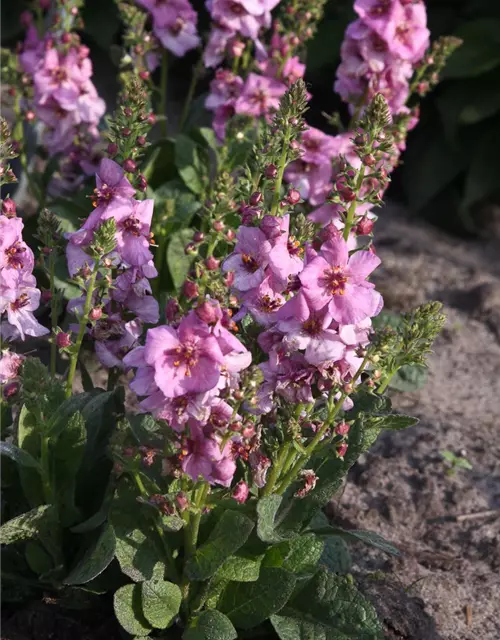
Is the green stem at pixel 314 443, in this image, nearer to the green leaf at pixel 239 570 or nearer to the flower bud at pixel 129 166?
the green leaf at pixel 239 570

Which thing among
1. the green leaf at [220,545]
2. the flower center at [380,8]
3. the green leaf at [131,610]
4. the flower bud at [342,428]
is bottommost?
the green leaf at [131,610]

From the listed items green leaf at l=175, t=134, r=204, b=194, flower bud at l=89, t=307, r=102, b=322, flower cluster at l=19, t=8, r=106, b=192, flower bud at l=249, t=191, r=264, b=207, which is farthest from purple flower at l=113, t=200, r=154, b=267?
flower cluster at l=19, t=8, r=106, b=192

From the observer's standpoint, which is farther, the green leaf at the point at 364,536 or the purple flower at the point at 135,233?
the green leaf at the point at 364,536

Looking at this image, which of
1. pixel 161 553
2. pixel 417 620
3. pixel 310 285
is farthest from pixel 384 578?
pixel 310 285

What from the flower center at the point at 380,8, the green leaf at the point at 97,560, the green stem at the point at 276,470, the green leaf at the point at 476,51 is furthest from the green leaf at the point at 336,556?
the green leaf at the point at 476,51

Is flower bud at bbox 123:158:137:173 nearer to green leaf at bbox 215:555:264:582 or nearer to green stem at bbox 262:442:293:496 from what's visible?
green stem at bbox 262:442:293:496

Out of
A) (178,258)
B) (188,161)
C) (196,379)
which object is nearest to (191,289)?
(196,379)

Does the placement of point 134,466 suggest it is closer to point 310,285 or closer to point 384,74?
point 310,285

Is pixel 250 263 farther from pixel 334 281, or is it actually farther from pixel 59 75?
pixel 59 75
